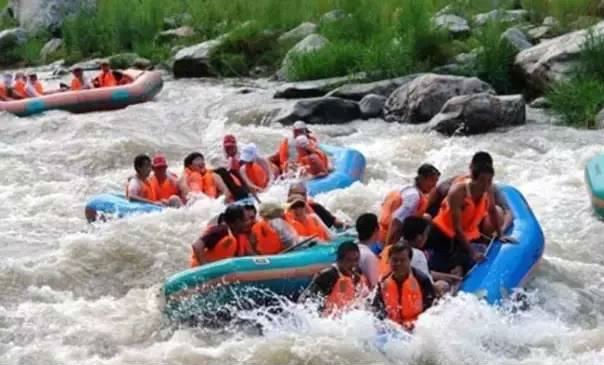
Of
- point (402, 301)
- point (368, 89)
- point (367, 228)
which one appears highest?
point (367, 228)

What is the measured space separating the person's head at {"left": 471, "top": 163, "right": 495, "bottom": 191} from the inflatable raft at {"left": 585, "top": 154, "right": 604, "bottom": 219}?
251cm

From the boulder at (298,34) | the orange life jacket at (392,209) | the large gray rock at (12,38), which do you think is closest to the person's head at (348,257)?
the orange life jacket at (392,209)

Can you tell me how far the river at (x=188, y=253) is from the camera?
249 inches

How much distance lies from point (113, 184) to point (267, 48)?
337 inches

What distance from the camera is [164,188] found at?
980 centimetres

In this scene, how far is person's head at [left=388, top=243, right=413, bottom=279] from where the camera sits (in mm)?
6113

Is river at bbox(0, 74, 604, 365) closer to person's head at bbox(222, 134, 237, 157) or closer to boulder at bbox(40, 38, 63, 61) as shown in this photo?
person's head at bbox(222, 134, 237, 157)

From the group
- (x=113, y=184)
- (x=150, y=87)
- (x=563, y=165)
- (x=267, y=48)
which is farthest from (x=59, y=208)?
(x=267, y=48)

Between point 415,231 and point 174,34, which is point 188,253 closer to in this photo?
point 415,231

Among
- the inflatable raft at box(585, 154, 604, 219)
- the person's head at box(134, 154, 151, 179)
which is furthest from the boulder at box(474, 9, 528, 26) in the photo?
the person's head at box(134, 154, 151, 179)

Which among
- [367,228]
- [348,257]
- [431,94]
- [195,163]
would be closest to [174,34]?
[431,94]

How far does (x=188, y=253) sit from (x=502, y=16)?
10.1 metres

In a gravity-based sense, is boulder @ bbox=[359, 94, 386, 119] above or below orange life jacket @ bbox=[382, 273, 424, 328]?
below

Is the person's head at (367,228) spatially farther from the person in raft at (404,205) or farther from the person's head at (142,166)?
the person's head at (142,166)
